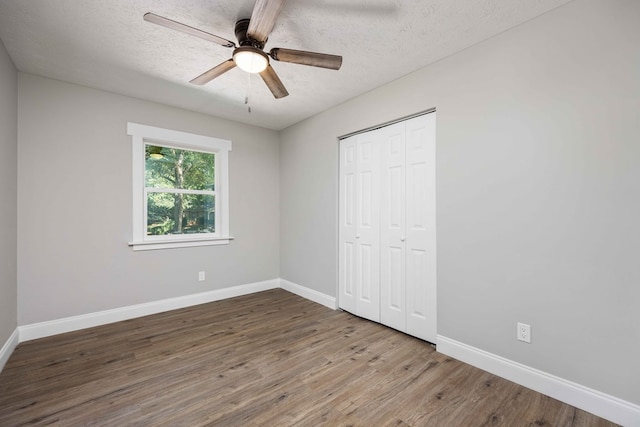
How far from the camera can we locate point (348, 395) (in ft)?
6.16

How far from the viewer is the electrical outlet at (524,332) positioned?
1.96m

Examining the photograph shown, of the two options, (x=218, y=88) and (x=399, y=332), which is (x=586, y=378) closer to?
(x=399, y=332)

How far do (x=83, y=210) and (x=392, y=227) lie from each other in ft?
10.8

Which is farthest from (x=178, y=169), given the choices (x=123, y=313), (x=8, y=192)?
(x=123, y=313)

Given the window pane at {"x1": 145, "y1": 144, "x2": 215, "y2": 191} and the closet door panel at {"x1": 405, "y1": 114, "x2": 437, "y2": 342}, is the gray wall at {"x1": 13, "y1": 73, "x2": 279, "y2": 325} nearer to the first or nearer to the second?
the window pane at {"x1": 145, "y1": 144, "x2": 215, "y2": 191}

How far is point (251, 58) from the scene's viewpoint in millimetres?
1907

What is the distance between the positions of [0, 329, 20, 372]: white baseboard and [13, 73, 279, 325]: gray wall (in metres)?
0.17

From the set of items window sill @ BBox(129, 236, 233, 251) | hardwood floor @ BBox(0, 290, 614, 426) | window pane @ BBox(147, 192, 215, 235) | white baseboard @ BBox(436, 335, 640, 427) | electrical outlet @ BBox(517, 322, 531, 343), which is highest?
window pane @ BBox(147, 192, 215, 235)

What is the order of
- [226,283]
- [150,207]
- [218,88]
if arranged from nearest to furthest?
[218,88] → [150,207] → [226,283]

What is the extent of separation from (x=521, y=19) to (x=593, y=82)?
2.18ft

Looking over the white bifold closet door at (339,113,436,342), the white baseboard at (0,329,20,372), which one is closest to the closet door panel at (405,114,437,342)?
the white bifold closet door at (339,113,436,342)

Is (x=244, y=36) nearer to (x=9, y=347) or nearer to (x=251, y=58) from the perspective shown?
(x=251, y=58)

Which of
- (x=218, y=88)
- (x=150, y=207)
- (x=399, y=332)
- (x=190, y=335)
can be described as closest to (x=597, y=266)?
(x=399, y=332)

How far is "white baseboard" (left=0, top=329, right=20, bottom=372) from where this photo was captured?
7.19ft
